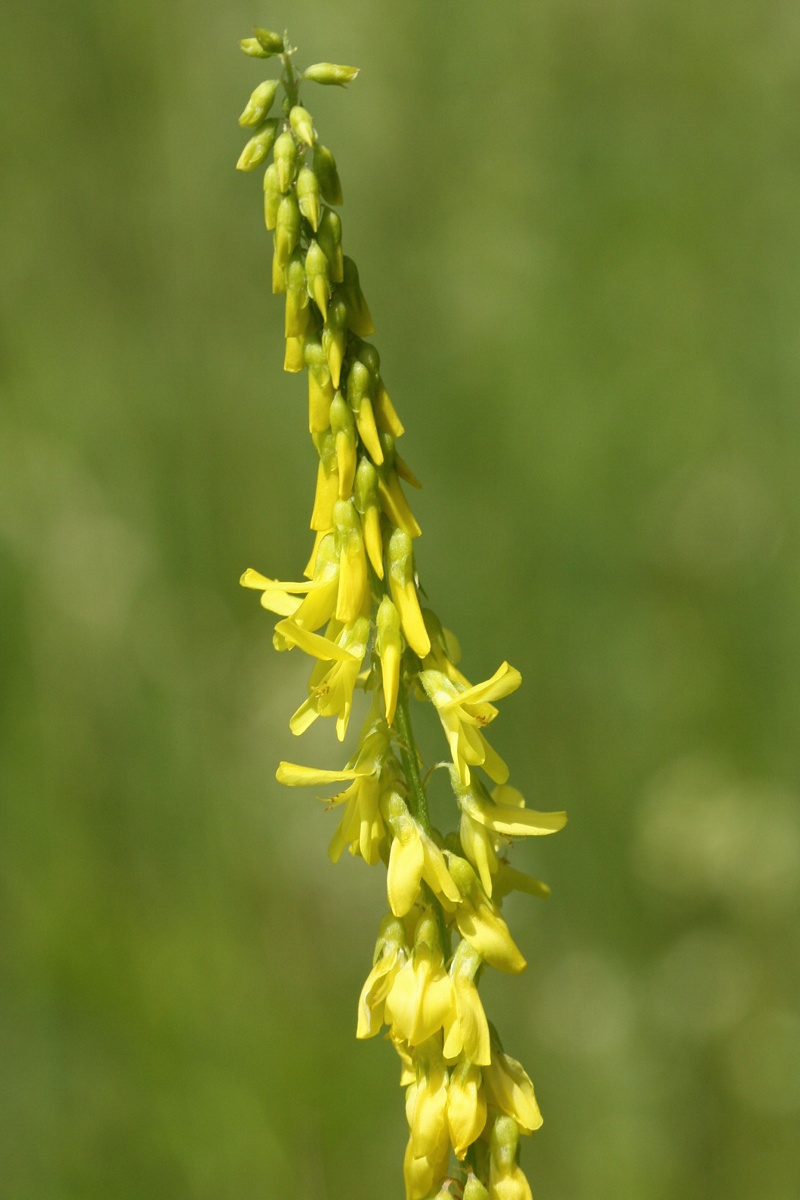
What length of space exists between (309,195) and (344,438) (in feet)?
1.14

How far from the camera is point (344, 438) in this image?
183 centimetres

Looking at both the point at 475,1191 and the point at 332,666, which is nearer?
the point at 475,1191

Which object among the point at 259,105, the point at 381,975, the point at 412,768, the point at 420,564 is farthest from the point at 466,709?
the point at 420,564

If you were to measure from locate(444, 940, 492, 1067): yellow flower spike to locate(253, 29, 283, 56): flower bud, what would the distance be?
51.9 inches

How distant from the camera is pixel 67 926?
3975 millimetres

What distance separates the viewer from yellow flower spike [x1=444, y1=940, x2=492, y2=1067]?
176cm

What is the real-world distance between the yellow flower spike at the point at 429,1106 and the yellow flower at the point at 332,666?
20.3 inches

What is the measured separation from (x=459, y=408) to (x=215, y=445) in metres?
1.05

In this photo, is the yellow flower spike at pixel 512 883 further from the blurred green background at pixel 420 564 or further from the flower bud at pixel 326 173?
the blurred green background at pixel 420 564

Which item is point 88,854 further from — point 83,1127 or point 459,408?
point 459,408

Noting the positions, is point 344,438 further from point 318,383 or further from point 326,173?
point 326,173

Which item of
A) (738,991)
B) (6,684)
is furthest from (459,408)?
(738,991)

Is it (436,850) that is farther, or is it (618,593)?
(618,593)

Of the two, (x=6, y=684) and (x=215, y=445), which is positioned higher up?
(x=215, y=445)
